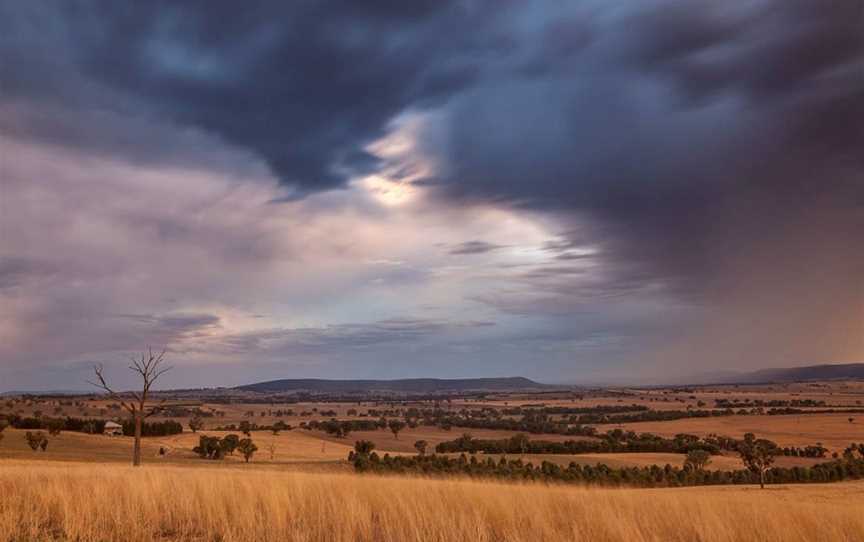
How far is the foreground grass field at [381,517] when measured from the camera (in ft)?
24.7

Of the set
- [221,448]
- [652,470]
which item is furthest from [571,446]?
[221,448]

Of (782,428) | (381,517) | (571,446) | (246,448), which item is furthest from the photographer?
(782,428)

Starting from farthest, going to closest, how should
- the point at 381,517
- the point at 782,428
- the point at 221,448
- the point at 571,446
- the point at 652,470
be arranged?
the point at 782,428, the point at 571,446, the point at 221,448, the point at 652,470, the point at 381,517

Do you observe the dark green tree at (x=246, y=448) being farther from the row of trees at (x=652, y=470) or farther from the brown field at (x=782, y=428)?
the brown field at (x=782, y=428)

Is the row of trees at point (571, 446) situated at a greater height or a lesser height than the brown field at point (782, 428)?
greater

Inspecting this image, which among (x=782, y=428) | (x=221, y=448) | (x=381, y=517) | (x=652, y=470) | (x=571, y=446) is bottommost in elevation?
(x=782, y=428)

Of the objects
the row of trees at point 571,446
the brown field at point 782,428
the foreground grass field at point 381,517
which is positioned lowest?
the brown field at point 782,428

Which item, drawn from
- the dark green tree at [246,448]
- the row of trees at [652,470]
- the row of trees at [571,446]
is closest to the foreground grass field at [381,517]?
the row of trees at [652,470]

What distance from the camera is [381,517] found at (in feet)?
28.3

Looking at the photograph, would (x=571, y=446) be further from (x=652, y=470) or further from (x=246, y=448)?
(x=246, y=448)

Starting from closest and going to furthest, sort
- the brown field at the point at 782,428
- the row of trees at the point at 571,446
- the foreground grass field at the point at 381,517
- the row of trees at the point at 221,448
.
A: the foreground grass field at the point at 381,517, the row of trees at the point at 221,448, the row of trees at the point at 571,446, the brown field at the point at 782,428

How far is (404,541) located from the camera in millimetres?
7344

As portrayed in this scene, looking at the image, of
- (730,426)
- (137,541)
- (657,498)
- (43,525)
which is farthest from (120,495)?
(730,426)

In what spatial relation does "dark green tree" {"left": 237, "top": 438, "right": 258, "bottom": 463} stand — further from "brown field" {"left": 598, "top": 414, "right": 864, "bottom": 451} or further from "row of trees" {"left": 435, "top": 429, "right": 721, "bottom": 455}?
"brown field" {"left": 598, "top": 414, "right": 864, "bottom": 451}
